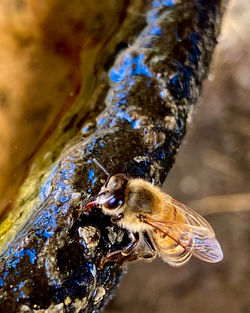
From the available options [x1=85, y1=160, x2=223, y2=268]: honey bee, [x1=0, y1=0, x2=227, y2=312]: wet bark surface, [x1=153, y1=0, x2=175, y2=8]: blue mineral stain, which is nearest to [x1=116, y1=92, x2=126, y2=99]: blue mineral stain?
[x1=0, y1=0, x2=227, y2=312]: wet bark surface

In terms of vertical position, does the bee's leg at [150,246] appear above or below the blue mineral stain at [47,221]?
below

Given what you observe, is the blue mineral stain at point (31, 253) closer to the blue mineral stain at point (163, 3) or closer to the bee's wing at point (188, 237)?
the bee's wing at point (188, 237)

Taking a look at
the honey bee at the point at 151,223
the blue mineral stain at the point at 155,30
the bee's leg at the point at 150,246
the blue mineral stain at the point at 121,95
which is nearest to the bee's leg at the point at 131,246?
the honey bee at the point at 151,223

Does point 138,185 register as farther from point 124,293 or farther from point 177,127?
point 124,293

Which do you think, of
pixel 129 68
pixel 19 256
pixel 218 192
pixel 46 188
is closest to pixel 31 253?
pixel 19 256

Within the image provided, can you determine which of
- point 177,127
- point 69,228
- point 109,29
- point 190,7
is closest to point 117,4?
point 109,29

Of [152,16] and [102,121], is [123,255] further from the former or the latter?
[152,16]
